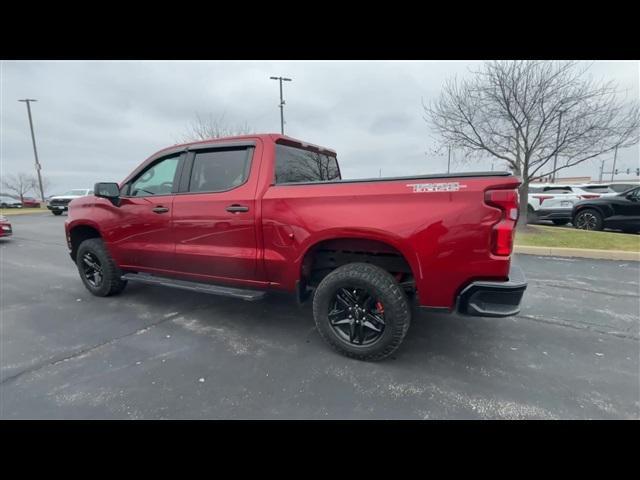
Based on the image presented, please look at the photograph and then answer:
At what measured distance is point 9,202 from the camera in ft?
96.2

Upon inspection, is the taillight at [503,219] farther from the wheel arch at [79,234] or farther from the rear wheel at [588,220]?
the rear wheel at [588,220]

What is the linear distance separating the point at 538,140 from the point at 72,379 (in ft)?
34.6

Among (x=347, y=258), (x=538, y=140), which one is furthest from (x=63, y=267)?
(x=538, y=140)

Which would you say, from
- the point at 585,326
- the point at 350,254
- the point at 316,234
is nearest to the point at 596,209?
the point at 585,326

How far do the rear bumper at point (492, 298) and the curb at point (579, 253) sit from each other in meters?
5.56

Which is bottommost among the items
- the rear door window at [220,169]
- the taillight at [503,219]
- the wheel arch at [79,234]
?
the wheel arch at [79,234]

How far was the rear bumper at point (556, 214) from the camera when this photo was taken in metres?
10.7

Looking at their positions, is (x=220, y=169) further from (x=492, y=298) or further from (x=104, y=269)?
(x=492, y=298)

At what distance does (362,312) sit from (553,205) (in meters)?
11.7

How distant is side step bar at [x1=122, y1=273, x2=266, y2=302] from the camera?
3.17m

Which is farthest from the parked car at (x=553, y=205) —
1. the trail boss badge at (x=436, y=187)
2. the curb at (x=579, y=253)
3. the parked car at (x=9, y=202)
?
the parked car at (x=9, y=202)

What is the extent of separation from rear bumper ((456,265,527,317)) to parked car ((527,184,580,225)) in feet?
35.2

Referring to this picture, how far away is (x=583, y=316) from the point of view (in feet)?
12.2
